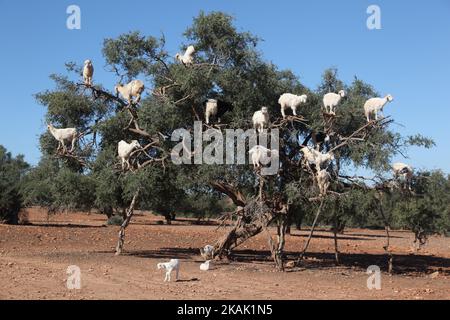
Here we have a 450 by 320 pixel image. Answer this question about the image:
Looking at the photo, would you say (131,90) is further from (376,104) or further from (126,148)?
(376,104)

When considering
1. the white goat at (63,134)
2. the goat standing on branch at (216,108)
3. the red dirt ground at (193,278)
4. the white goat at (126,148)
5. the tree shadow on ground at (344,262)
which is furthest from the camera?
the tree shadow on ground at (344,262)

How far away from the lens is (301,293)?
12578 millimetres

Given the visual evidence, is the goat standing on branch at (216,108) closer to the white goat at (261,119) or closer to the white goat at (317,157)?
the white goat at (261,119)

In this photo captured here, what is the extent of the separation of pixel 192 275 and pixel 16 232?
16153 mm

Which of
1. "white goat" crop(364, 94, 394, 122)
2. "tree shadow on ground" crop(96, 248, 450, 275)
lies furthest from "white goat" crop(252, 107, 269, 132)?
"tree shadow on ground" crop(96, 248, 450, 275)

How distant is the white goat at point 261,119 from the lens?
15.5 meters

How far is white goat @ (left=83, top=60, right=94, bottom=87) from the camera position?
58.4ft

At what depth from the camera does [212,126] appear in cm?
1714

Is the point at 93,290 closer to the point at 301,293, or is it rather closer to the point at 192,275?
the point at 192,275

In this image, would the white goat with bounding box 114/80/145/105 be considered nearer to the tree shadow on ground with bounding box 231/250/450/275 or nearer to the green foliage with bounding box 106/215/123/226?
the tree shadow on ground with bounding box 231/250/450/275

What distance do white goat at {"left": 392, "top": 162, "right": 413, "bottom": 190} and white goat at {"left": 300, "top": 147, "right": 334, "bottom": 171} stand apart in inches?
86.6

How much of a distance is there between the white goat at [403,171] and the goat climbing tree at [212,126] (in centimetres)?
35

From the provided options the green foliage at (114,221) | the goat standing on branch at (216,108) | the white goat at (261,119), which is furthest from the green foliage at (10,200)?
the white goat at (261,119)

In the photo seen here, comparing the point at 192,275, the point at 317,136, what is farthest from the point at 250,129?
the point at 192,275
